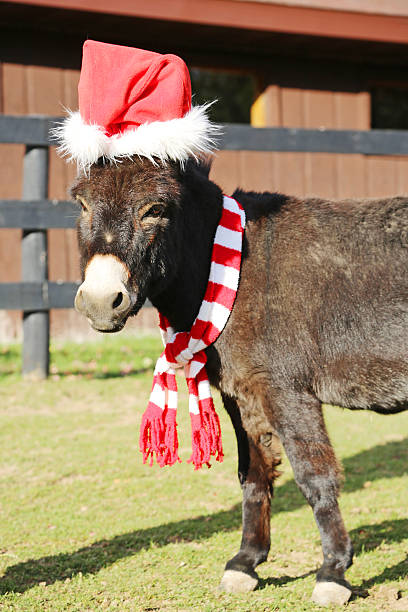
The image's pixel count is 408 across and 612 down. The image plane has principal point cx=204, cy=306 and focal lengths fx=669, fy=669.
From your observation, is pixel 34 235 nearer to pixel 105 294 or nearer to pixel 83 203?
pixel 83 203

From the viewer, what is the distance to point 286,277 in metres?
2.97

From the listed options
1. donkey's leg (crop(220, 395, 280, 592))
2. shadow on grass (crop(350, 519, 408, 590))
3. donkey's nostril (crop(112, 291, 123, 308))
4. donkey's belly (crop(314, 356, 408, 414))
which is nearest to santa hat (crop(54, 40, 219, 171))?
donkey's nostril (crop(112, 291, 123, 308))

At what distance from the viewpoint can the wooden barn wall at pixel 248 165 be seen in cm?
865

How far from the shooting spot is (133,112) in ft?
9.39

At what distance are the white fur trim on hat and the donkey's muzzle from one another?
0.47 meters

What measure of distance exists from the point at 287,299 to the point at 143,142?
91 centimetres

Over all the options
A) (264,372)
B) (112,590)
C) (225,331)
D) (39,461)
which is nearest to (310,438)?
(264,372)

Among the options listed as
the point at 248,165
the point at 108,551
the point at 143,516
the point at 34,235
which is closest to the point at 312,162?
the point at 248,165

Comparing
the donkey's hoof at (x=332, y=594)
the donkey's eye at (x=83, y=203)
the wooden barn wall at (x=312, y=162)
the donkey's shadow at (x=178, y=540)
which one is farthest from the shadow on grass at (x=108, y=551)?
the wooden barn wall at (x=312, y=162)

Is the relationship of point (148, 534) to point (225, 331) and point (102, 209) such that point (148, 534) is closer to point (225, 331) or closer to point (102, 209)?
point (225, 331)

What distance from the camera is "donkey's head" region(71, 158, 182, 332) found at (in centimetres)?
253

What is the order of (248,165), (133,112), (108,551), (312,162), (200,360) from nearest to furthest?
1. (133,112)
2. (200,360)
3. (108,551)
4. (248,165)
5. (312,162)

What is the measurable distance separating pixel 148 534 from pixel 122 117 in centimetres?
222

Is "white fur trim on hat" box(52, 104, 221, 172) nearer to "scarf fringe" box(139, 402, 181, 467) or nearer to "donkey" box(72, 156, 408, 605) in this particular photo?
"donkey" box(72, 156, 408, 605)
